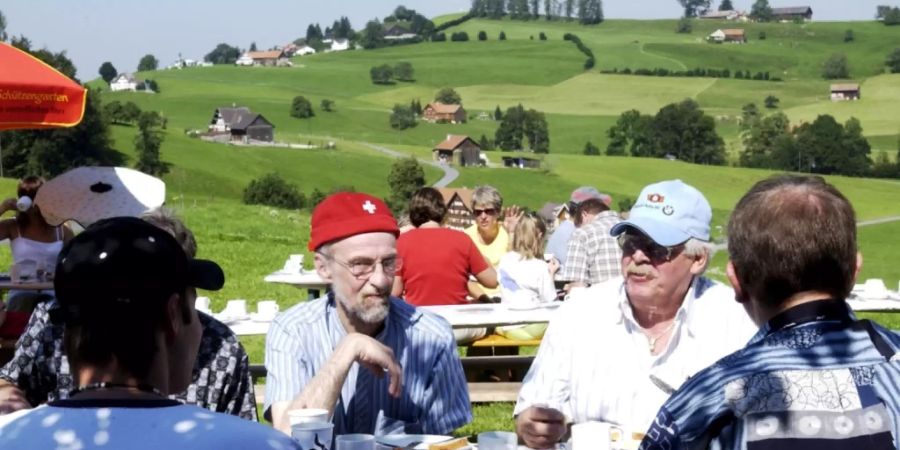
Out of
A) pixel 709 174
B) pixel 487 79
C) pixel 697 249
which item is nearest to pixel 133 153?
pixel 709 174

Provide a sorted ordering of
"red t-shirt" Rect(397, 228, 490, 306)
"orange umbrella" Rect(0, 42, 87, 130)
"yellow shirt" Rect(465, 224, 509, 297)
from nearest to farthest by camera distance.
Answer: "orange umbrella" Rect(0, 42, 87, 130) → "red t-shirt" Rect(397, 228, 490, 306) → "yellow shirt" Rect(465, 224, 509, 297)

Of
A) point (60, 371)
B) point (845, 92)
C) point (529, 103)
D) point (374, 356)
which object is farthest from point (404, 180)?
point (374, 356)

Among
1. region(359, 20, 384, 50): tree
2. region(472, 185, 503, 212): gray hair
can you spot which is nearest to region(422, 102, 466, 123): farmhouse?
region(359, 20, 384, 50): tree

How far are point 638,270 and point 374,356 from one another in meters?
1.05

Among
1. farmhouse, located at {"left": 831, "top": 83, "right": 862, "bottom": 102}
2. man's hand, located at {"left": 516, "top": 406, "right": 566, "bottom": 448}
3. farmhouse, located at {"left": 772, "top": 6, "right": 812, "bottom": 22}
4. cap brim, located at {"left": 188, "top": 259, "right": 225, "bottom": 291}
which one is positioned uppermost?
cap brim, located at {"left": 188, "top": 259, "right": 225, "bottom": 291}

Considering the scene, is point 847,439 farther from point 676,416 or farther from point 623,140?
point 623,140

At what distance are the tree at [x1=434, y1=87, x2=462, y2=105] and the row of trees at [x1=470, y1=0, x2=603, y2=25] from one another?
4298 cm

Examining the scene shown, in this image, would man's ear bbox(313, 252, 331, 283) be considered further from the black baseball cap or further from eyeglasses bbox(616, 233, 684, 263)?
the black baseball cap

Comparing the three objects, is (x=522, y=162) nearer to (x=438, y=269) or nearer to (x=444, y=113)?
(x=444, y=113)

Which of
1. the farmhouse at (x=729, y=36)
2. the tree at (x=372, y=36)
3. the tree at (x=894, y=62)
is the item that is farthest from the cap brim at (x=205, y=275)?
the tree at (x=372, y=36)

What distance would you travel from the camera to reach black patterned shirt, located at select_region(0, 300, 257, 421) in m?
3.41

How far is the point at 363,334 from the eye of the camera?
3.62 meters

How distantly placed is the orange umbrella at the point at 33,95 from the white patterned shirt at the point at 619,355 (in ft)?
13.0

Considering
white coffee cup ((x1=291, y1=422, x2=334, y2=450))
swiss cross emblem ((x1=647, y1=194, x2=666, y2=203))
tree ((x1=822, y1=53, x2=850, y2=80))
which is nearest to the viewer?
white coffee cup ((x1=291, y1=422, x2=334, y2=450))
